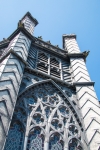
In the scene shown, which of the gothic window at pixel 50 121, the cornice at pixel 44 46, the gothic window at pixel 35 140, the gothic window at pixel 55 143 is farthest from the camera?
the cornice at pixel 44 46

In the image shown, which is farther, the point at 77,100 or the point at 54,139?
the point at 77,100

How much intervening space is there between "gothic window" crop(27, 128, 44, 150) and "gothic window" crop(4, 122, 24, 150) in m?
0.26

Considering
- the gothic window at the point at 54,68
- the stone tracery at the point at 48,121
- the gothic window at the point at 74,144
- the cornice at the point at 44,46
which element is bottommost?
the gothic window at the point at 74,144

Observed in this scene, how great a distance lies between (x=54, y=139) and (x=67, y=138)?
46cm

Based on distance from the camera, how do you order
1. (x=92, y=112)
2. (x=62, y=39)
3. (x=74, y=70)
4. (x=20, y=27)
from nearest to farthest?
1. (x=92, y=112)
2. (x=74, y=70)
3. (x=20, y=27)
4. (x=62, y=39)

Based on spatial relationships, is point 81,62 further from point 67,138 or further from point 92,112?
point 67,138

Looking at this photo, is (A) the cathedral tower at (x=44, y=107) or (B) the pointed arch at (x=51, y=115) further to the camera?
(B) the pointed arch at (x=51, y=115)

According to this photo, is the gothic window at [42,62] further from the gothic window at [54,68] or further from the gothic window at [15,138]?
the gothic window at [15,138]

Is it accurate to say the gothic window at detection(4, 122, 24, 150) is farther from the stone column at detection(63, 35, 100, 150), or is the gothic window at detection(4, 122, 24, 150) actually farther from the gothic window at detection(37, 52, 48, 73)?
the gothic window at detection(37, 52, 48, 73)

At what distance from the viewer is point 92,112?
8445mm

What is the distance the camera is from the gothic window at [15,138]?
6395 mm

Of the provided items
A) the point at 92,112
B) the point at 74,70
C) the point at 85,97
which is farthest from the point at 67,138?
the point at 74,70

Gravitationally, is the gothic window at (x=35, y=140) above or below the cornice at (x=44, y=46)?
below

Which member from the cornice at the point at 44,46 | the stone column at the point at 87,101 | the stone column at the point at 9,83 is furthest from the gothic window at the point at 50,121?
the cornice at the point at 44,46
